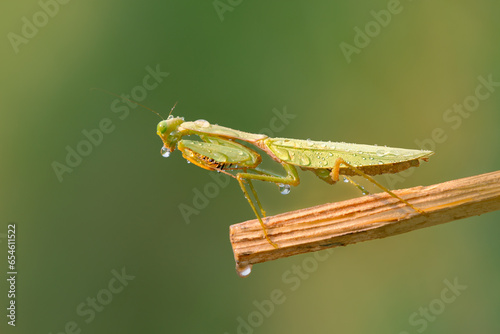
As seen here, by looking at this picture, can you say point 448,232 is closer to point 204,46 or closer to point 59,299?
point 204,46

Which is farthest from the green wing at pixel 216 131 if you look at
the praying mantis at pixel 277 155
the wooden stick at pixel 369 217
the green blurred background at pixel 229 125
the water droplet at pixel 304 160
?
the green blurred background at pixel 229 125

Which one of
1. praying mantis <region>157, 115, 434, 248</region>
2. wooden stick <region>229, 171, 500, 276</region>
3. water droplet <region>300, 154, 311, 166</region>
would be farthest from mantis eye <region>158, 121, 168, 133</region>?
wooden stick <region>229, 171, 500, 276</region>

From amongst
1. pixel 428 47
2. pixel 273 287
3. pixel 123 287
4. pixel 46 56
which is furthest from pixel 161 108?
pixel 428 47

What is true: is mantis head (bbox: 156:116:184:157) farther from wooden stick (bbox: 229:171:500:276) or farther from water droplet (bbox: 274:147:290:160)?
wooden stick (bbox: 229:171:500:276)

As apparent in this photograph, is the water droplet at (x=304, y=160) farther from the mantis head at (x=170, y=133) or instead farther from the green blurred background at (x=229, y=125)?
the green blurred background at (x=229, y=125)

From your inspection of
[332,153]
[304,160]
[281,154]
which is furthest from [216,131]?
[332,153]
